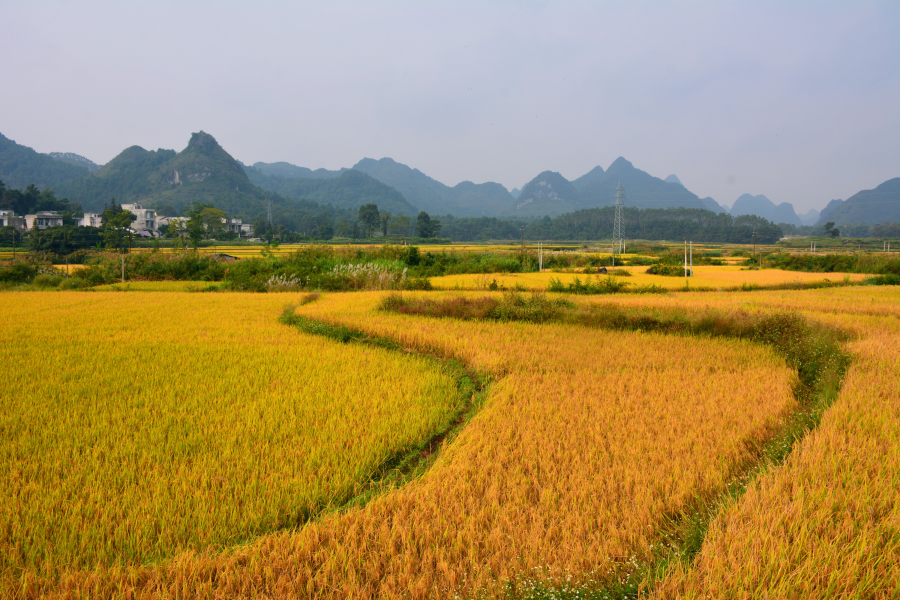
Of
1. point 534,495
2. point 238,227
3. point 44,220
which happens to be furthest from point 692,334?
point 238,227

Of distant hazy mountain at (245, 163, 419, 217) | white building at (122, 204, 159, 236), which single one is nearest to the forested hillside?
white building at (122, 204, 159, 236)

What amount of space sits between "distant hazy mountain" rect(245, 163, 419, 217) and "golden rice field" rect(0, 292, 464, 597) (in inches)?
6563

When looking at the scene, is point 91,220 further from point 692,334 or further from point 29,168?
point 29,168

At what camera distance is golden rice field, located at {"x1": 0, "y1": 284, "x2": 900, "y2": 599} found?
2387 millimetres

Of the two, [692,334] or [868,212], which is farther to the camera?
[868,212]

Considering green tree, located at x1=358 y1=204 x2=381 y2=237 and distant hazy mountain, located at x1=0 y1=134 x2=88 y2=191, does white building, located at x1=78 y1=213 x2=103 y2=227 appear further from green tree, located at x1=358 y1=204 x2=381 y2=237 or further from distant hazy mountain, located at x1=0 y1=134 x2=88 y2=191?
distant hazy mountain, located at x1=0 y1=134 x2=88 y2=191

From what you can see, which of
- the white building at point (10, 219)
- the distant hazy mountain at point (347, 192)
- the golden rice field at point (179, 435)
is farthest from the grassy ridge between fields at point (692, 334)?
the distant hazy mountain at point (347, 192)

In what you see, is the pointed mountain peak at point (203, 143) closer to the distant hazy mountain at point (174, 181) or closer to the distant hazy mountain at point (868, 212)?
the distant hazy mountain at point (174, 181)

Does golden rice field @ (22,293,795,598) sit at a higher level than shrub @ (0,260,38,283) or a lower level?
lower

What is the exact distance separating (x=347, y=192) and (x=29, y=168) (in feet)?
325

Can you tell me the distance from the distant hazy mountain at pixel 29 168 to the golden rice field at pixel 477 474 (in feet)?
535

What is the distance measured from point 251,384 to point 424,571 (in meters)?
4.24

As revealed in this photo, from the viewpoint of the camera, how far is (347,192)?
18625 centimetres

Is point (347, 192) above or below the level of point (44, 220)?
above
